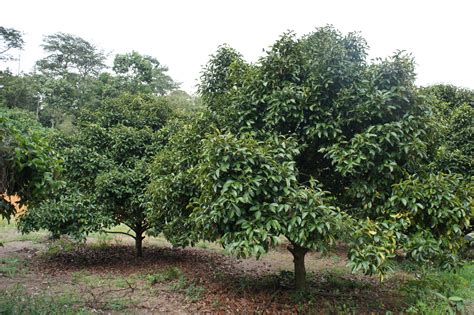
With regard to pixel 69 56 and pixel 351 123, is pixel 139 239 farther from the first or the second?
pixel 69 56

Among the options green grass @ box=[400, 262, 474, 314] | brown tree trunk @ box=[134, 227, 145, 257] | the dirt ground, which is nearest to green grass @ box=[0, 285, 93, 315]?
the dirt ground

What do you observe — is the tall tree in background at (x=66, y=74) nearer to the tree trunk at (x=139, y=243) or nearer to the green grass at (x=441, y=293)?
the tree trunk at (x=139, y=243)

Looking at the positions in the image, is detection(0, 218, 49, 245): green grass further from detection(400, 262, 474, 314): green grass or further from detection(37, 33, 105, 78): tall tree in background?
detection(37, 33, 105, 78): tall tree in background

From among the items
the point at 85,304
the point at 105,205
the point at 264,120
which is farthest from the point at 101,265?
the point at 264,120

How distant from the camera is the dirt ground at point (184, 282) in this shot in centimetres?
562

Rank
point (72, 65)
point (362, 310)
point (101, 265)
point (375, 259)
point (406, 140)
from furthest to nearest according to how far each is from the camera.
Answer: point (72, 65) < point (101, 265) < point (362, 310) < point (406, 140) < point (375, 259)

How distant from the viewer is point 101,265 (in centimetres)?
859

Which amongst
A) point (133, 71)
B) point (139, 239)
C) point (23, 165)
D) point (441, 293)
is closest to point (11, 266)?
point (139, 239)

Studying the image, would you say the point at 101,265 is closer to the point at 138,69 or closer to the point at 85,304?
the point at 85,304

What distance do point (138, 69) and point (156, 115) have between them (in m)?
14.7

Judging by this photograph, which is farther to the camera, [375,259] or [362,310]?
[362,310]

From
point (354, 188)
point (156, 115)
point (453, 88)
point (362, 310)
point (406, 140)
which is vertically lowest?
point (362, 310)

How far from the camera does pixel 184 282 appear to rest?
6.91 m

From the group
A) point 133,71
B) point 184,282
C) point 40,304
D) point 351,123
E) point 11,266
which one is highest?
point 133,71
